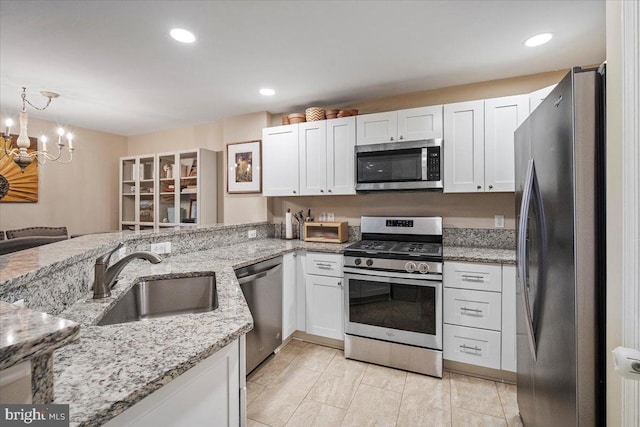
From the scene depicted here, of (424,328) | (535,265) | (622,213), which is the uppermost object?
(622,213)

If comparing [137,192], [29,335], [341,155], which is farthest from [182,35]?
[137,192]

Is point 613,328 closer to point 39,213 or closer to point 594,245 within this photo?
point 594,245

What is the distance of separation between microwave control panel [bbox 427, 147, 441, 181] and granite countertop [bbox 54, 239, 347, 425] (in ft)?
6.23

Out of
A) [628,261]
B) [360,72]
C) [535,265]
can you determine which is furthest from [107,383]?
[360,72]

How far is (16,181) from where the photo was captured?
3637 millimetres

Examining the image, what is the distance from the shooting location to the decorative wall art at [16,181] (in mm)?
3539

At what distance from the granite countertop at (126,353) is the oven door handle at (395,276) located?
51.5 inches

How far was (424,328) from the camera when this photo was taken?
219 cm

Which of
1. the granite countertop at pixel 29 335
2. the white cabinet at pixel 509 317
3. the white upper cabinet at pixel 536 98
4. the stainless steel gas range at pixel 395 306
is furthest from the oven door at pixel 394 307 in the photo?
the granite countertop at pixel 29 335

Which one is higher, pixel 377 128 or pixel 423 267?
pixel 377 128

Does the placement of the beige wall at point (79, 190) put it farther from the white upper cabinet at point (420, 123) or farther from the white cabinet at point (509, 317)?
the white cabinet at point (509, 317)

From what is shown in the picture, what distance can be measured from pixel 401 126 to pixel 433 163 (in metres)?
0.45

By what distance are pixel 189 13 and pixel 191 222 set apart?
2.93 m

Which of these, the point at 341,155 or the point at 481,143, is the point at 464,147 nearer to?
the point at 481,143
